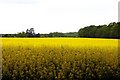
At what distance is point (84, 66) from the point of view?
9.50 meters

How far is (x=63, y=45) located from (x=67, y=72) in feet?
5.27

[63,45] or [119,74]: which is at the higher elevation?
[63,45]

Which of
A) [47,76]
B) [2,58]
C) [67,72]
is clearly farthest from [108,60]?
[2,58]

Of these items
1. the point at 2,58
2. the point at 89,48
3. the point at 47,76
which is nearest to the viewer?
the point at 47,76

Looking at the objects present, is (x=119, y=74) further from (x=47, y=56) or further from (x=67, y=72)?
(x=47, y=56)

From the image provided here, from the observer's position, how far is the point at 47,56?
382 inches

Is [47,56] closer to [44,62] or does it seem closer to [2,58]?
[44,62]

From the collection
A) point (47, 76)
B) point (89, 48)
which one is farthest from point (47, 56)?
point (89, 48)

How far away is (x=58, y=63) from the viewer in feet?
31.2

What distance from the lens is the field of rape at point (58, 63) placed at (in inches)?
358

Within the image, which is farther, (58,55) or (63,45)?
(63,45)

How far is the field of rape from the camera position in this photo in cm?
909

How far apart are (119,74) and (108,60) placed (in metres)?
0.58

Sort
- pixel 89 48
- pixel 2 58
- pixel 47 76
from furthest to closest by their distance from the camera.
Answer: pixel 89 48, pixel 2 58, pixel 47 76
